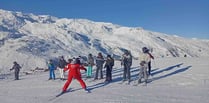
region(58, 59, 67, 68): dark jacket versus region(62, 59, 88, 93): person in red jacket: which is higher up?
region(58, 59, 67, 68): dark jacket

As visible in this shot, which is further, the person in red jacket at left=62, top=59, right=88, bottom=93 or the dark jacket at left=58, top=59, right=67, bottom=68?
the dark jacket at left=58, top=59, right=67, bottom=68

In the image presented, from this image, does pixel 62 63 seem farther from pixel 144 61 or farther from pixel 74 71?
pixel 74 71

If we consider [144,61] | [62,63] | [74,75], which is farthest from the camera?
[62,63]

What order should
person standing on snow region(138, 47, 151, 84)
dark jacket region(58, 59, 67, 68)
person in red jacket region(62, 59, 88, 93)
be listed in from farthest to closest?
dark jacket region(58, 59, 67, 68) → person standing on snow region(138, 47, 151, 84) → person in red jacket region(62, 59, 88, 93)

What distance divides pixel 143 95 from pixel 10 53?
395 feet

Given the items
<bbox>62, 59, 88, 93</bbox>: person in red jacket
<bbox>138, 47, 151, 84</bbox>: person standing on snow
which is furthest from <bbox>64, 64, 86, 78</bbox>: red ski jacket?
<bbox>138, 47, 151, 84</bbox>: person standing on snow

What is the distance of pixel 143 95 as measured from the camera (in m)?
16.3

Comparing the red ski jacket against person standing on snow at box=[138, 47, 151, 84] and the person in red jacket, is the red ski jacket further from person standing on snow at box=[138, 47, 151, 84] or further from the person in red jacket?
person standing on snow at box=[138, 47, 151, 84]

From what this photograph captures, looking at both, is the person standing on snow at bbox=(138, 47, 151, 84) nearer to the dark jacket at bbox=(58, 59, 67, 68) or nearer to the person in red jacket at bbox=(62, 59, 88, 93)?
the person in red jacket at bbox=(62, 59, 88, 93)

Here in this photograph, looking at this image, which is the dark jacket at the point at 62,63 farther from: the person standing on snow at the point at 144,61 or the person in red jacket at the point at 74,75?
the person in red jacket at the point at 74,75

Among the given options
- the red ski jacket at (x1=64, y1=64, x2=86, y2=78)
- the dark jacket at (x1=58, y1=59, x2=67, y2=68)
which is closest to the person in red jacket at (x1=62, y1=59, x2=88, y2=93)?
the red ski jacket at (x1=64, y1=64, x2=86, y2=78)

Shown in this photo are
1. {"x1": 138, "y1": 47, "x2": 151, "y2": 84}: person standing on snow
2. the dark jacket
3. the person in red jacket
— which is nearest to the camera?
the person in red jacket

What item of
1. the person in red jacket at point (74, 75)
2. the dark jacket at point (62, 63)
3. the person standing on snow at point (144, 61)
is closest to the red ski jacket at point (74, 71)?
the person in red jacket at point (74, 75)

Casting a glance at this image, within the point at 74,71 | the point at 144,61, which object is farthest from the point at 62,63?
the point at 74,71
